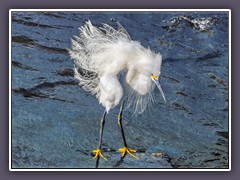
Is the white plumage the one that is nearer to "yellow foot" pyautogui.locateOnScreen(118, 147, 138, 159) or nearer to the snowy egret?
the snowy egret

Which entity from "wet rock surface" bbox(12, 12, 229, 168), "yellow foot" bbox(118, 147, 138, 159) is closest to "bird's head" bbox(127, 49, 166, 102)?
"wet rock surface" bbox(12, 12, 229, 168)

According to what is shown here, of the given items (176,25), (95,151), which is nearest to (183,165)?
(95,151)

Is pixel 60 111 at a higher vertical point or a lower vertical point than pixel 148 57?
lower

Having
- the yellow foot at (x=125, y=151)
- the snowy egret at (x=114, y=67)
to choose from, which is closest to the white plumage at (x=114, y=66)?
the snowy egret at (x=114, y=67)

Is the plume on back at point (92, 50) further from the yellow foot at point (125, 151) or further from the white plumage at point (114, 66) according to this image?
the yellow foot at point (125, 151)

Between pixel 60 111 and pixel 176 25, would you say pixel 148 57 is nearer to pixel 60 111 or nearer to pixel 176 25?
pixel 176 25

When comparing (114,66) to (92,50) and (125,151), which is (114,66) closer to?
Answer: (92,50)

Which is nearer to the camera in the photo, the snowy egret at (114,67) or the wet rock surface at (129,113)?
the snowy egret at (114,67)
